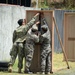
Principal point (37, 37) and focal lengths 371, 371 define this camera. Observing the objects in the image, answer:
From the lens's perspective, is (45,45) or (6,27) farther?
(6,27)

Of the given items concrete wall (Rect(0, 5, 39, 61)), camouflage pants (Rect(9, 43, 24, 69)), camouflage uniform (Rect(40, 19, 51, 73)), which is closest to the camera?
camouflage uniform (Rect(40, 19, 51, 73))

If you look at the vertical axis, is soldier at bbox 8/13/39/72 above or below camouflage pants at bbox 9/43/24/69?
above

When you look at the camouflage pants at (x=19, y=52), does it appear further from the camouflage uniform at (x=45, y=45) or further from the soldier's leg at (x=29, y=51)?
the camouflage uniform at (x=45, y=45)


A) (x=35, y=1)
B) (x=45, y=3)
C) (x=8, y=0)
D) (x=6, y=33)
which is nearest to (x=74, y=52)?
(x=6, y=33)

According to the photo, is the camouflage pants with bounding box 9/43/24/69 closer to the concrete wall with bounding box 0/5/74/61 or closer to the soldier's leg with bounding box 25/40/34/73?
the soldier's leg with bounding box 25/40/34/73

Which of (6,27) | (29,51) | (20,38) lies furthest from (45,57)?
(6,27)

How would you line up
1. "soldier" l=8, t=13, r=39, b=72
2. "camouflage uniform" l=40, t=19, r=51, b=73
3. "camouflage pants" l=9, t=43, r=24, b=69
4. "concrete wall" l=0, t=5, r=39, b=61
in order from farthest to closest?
"concrete wall" l=0, t=5, r=39, b=61 → "camouflage pants" l=9, t=43, r=24, b=69 → "soldier" l=8, t=13, r=39, b=72 → "camouflage uniform" l=40, t=19, r=51, b=73

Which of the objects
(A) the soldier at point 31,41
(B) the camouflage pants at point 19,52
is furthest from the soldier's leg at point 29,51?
(B) the camouflage pants at point 19,52

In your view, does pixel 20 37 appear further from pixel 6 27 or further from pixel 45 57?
pixel 6 27

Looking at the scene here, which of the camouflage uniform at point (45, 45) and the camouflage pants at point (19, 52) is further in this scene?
the camouflage pants at point (19, 52)

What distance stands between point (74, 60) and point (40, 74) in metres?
4.79

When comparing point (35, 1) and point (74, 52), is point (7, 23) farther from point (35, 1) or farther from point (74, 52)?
point (35, 1)

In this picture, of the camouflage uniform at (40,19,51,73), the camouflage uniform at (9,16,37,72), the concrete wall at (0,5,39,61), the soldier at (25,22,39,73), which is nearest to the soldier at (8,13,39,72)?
the camouflage uniform at (9,16,37,72)

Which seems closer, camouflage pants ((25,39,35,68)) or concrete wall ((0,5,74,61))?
camouflage pants ((25,39,35,68))
